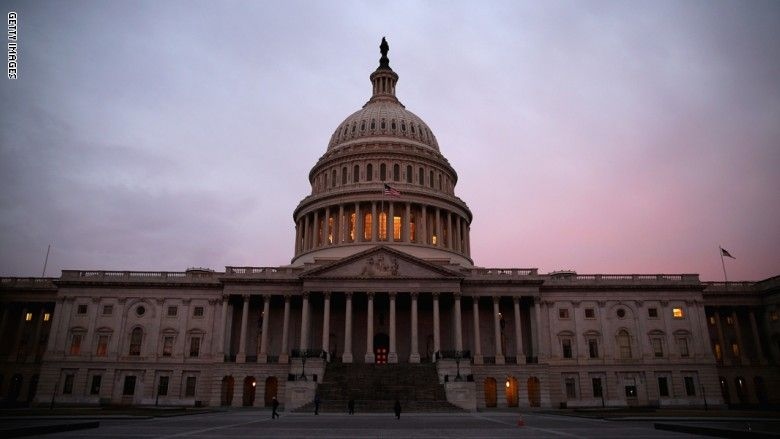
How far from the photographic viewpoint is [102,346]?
62875 mm

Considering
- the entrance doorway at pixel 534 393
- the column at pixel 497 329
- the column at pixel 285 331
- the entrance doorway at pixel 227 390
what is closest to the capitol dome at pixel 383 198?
the column at pixel 285 331

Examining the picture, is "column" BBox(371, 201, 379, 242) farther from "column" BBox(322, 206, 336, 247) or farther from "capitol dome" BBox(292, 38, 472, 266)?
"column" BBox(322, 206, 336, 247)

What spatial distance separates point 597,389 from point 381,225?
3438cm

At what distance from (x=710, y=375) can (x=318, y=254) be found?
50.2 metres

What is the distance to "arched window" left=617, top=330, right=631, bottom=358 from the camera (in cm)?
6328

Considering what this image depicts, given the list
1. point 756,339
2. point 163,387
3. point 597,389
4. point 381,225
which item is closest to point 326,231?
point 381,225

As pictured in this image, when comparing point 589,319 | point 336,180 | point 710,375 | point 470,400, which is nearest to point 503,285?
point 589,319

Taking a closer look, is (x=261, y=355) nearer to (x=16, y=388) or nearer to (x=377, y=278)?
(x=377, y=278)

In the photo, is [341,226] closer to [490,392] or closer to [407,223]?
[407,223]

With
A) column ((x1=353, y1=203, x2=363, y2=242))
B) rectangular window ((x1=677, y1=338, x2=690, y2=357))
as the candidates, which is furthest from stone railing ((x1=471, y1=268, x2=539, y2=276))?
rectangular window ((x1=677, y1=338, x2=690, y2=357))

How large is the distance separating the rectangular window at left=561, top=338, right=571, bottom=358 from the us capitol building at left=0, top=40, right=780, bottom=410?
0.91ft

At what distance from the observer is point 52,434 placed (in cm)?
2214

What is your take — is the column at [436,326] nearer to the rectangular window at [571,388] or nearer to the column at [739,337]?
the rectangular window at [571,388]

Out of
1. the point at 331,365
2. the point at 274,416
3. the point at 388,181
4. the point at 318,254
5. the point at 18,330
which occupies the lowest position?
the point at 274,416
